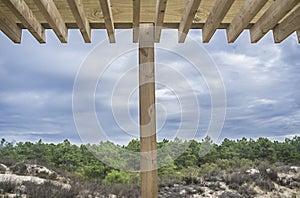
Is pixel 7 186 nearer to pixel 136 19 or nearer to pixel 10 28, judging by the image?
pixel 10 28

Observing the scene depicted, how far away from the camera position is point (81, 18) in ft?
6.03

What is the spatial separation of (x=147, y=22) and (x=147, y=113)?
66 cm

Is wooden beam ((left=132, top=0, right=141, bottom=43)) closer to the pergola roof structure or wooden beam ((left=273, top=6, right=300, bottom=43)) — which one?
the pergola roof structure

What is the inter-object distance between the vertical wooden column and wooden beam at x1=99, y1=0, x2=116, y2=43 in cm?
21

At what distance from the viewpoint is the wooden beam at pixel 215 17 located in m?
1.64

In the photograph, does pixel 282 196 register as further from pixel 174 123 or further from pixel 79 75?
pixel 79 75

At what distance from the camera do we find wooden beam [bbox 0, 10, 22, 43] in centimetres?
192

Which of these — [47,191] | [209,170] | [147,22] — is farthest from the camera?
[209,170]

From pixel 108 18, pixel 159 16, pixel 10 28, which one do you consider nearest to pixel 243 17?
pixel 159 16

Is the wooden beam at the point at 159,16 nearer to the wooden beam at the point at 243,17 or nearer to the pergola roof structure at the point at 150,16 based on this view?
the pergola roof structure at the point at 150,16

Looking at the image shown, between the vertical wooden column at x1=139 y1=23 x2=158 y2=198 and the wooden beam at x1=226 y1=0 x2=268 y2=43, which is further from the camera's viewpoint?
the vertical wooden column at x1=139 y1=23 x2=158 y2=198

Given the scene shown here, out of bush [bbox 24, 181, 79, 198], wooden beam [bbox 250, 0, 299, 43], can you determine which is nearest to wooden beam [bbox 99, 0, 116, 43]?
wooden beam [bbox 250, 0, 299, 43]

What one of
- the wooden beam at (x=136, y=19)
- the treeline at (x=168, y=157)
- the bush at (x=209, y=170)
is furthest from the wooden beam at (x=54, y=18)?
the bush at (x=209, y=170)

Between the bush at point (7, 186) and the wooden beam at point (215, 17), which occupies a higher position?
the wooden beam at point (215, 17)
